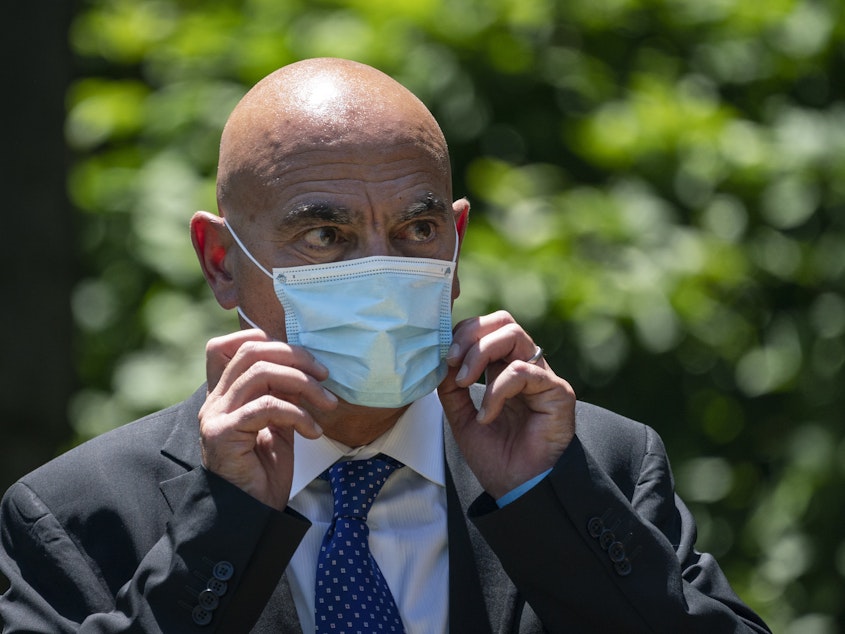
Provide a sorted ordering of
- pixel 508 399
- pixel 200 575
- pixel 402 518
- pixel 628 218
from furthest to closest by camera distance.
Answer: pixel 628 218 < pixel 402 518 < pixel 508 399 < pixel 200 575

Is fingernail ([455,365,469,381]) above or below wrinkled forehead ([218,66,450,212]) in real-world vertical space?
below

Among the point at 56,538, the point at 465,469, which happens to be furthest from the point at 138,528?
the point at 465,469

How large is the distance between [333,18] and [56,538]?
4.08 m

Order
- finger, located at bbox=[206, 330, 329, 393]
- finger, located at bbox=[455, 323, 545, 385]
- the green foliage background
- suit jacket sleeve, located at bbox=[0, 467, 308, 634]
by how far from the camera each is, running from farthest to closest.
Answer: the green foliage background, finger, located at bbox=[455, 323, 545, 385], finger, located at bbox=[206, 330, 329, 393], suit jacket sleeve, located at bbox=[0, 467, 308, 634]

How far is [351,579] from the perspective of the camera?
3229 mm

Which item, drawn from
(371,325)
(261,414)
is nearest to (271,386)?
(261,414)

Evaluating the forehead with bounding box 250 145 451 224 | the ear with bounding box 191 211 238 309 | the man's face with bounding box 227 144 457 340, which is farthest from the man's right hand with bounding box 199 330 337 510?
the ear with bounding box 191 211 238 309

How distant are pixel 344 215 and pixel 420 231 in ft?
0.65

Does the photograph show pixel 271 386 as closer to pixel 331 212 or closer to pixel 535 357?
pixel 331 212

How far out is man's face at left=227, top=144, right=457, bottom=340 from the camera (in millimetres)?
3391

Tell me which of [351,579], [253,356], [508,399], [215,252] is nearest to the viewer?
[253,356]

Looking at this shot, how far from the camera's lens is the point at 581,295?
6.13 meters

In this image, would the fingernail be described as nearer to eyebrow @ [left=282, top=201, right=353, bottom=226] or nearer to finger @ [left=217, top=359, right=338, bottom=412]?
finger @ [left=217, top=359, right=338, bottom=412]

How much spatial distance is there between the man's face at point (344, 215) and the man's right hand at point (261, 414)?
10.1 inches
